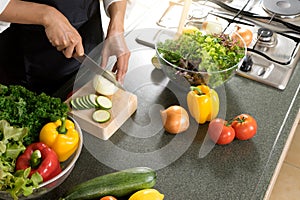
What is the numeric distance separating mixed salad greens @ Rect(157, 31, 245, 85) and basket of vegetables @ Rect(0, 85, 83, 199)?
1.20ft

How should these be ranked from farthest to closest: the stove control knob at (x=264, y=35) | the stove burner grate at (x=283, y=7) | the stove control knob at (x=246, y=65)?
the stove burner grate at (x=283, y=7)
the stove control knob at (x=264, y=35)
the stove control knob at (x=246, y=65)

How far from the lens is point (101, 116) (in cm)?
119

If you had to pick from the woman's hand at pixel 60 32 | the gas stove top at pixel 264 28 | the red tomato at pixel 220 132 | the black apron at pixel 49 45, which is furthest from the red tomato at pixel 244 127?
the black apron at pixel 49 45

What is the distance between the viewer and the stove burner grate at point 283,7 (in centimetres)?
169

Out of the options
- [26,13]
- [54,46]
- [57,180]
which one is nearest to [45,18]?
[26,13]

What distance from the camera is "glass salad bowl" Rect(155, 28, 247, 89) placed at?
4.25 ft

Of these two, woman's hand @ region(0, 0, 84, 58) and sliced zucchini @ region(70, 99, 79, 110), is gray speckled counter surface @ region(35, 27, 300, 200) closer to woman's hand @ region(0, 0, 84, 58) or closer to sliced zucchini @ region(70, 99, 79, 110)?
sliced zucchini @ region(70, 99, 79, 110)

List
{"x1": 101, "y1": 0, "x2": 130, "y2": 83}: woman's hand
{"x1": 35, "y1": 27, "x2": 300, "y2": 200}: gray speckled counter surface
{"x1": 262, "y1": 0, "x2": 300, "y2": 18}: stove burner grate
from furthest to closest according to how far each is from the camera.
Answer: {"x1": 262, "y1": 0, "x2": 300, "y2": 18}: stove burner grate
{"x1": 101, "y1": 0, "x2": 130, "y2": 83}: woman's hand
{"x1": 35, "y1": 27, "x2": 300, "y2": 200}: gray speckled counter surface

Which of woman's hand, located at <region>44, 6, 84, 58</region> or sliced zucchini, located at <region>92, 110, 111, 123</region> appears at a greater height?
woman's hand, located at <region>44, 6, 84, 58</region>

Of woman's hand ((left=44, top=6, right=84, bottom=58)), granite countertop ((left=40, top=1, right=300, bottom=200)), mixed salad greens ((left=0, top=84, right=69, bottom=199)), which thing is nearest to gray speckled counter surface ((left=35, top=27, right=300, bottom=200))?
granite countertop ((left=40, top=1, right=300, bottom=200))

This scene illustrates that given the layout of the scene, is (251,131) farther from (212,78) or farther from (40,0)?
(40,0)

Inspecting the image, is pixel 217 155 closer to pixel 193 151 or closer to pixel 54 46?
pixel 193 151

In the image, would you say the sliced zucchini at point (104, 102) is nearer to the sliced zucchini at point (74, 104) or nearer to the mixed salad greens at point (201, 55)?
the sliced zucchini at point (74, 104)

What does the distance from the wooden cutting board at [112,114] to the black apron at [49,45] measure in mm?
268
